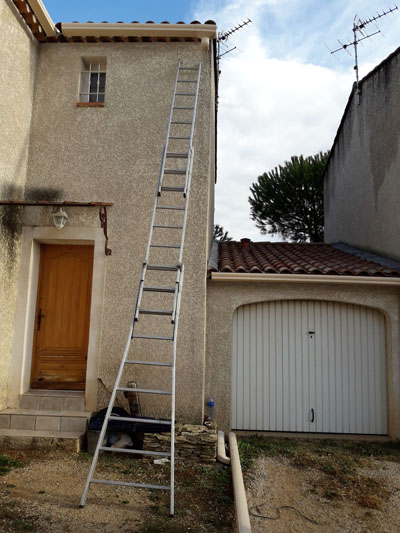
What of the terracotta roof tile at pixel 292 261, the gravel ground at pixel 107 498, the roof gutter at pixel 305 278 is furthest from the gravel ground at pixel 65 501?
the terracotta roof tile at pixel 292 261

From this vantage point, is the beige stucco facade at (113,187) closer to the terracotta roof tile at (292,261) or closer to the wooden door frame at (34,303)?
the wooden door frame at (34,303)

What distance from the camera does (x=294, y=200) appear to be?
18.8 meters

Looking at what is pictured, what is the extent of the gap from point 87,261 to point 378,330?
4.97 m

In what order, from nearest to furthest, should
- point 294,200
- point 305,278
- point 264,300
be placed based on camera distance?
point 305,278
point 264,300
point 294,200

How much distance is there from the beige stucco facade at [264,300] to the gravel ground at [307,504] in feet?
4.48

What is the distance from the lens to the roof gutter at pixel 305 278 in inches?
256

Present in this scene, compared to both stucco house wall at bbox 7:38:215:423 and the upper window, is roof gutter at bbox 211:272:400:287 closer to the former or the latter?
stucco house wall at bbox 7:38:215:423

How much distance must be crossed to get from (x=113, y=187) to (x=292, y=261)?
11.5 ft

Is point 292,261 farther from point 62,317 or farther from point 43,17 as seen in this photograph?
point 43,17

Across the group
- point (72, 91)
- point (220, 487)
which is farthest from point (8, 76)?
point (220, 487)

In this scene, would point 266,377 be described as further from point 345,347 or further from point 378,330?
point 378,330

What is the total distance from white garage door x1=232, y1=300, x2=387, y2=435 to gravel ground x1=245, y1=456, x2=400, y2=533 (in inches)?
52.0

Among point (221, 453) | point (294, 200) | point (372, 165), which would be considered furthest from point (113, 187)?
point (294, 200)

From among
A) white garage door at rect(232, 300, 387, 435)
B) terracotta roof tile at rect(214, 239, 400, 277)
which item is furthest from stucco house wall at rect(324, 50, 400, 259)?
white garage door at rect(232, 300, 387, 435)
